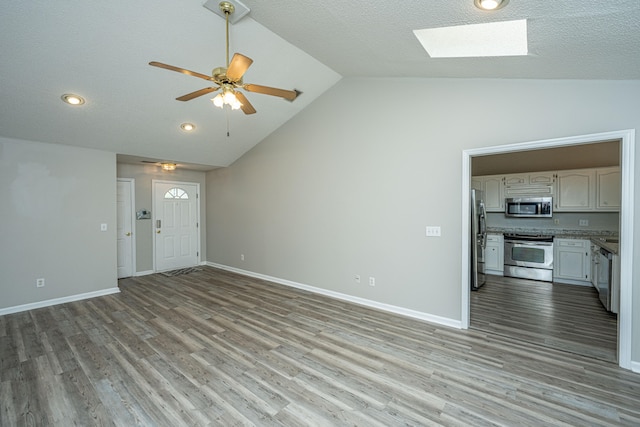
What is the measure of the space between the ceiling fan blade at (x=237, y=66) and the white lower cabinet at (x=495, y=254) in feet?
18.7

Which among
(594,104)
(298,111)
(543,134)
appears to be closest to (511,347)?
(543,134)

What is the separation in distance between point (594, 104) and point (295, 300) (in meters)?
4.09

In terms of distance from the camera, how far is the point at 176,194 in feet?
21.3

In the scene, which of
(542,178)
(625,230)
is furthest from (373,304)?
(542,178)

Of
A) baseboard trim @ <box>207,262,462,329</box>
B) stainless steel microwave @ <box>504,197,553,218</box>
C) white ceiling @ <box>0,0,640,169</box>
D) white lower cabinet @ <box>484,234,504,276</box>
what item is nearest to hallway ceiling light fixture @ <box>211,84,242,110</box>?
white ceiling @ <box>0,0,640,169</box>

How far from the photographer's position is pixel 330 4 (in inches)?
83.0

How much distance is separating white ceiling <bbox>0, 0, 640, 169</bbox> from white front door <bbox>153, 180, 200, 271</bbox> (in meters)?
2.08

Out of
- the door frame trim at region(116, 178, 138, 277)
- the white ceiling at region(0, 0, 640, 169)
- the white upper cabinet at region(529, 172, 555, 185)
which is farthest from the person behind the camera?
the door frame trim at region(116, 178, 138, 277)

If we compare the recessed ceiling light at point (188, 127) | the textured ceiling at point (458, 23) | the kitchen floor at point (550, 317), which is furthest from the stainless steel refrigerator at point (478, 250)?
the recessed ceiling light at point (188, 127)

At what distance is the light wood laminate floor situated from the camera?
6.19ft

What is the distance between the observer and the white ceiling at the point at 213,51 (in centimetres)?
182

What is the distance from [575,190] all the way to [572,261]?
1.32 metres

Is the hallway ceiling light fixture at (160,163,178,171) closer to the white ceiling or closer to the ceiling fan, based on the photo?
the white ceiling

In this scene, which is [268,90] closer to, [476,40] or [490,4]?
[490,4]
